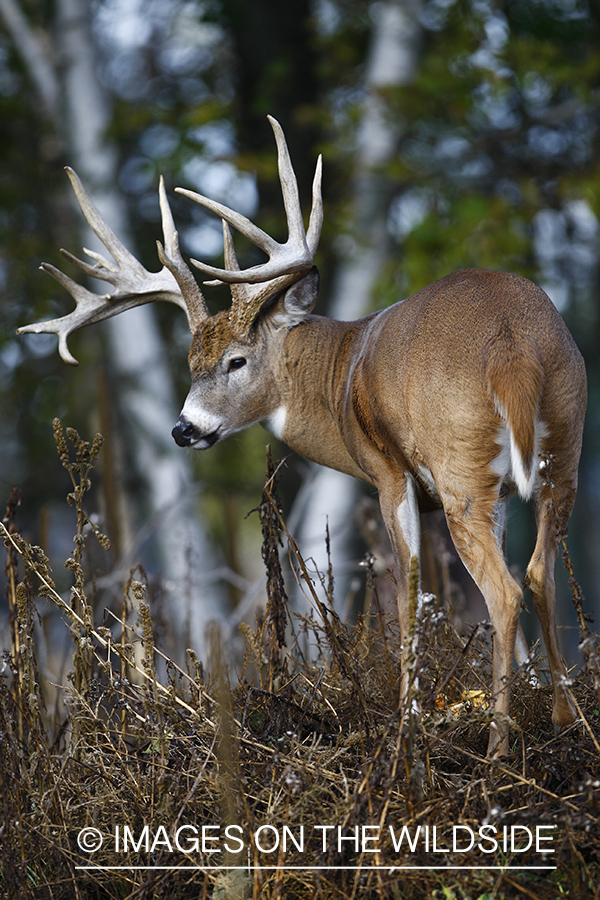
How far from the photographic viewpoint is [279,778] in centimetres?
296

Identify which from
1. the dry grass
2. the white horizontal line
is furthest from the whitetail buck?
the white horizontal line

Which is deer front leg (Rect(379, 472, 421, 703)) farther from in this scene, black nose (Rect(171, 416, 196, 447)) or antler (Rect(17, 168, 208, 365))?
antler (Rect(17, 168, 208, 365))

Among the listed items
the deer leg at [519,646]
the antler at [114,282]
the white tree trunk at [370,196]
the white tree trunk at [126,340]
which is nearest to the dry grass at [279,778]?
the deer leg at [519,646]

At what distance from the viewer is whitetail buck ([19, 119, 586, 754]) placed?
335cm

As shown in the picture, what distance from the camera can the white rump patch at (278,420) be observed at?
484 cm

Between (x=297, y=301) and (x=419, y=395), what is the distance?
1.42 metres

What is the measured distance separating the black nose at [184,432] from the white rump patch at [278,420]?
463mm

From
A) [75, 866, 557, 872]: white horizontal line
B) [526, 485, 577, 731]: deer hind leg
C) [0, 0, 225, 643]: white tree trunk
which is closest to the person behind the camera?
[75, 866, 557, 872]: white horizontal line

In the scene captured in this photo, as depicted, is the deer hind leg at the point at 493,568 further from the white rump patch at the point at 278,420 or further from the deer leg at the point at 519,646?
the white rump patch at the point at 278,420

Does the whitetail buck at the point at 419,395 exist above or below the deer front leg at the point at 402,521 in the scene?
above

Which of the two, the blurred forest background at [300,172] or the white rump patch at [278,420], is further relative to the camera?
the blurred forest background at [300,172]

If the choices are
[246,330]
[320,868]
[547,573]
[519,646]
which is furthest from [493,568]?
[246,330]

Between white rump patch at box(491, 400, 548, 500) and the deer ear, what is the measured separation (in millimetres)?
1761

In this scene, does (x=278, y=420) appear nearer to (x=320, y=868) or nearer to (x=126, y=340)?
(x=320, y=868)
